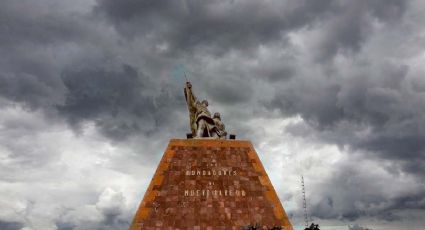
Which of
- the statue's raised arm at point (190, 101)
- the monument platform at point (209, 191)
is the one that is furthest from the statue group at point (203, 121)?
the monument platform at point (209, 191)

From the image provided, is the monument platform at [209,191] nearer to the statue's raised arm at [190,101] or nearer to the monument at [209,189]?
the monument at [209,189]

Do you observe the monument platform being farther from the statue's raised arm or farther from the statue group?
the statue's raised arm

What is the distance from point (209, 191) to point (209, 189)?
13cm

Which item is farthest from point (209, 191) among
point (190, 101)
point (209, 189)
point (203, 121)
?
point (190, 101)

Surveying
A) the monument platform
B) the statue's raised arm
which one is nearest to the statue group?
the statue's raised arm

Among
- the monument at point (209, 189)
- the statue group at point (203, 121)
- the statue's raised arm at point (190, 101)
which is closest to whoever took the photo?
the monument at point (209, 189)

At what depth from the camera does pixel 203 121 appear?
24578 mm

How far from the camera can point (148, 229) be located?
18875 mm

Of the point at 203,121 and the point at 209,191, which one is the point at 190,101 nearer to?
the point at 203,121

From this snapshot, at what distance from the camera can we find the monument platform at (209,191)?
19547 millimetres

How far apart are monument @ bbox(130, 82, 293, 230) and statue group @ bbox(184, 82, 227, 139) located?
60mm

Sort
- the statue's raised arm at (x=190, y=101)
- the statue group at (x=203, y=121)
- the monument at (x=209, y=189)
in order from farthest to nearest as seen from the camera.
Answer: the statue's raised arm at (x=190, y=101) → the statue group at (x=203, y=121) → the monument at (x=209, y=189)

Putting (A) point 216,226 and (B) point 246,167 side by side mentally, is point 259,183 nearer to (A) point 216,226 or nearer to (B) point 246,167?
(B) point 246,167

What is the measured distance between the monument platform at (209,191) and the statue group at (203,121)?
0.90 meters
